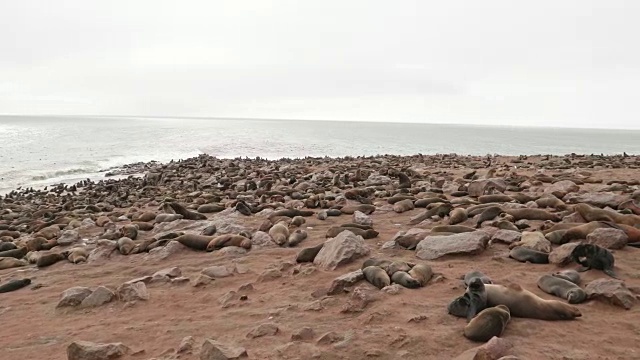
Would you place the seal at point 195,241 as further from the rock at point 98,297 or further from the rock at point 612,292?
the rock at point 612,292

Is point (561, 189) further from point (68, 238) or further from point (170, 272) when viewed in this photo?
point (68, 238)

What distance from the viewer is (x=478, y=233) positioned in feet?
16.5

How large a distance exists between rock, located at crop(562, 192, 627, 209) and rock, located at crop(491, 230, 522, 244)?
2153mm

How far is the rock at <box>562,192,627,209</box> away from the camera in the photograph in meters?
6.36

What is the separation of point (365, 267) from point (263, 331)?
4.35 feet

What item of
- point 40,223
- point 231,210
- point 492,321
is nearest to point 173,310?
point 492,321

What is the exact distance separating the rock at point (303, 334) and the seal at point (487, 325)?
41.7 inches

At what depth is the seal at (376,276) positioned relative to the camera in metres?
4.00

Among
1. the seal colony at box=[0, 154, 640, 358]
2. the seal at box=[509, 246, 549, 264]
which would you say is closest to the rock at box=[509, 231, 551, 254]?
the seal colony at box=[0, 154, 640, 358]

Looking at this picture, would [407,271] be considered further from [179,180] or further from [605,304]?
[179,180]

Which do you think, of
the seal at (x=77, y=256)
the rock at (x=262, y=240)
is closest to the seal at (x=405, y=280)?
the rock at (x=262, y=240)

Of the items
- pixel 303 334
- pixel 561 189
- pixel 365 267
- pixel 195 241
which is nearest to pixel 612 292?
pixel 365 267

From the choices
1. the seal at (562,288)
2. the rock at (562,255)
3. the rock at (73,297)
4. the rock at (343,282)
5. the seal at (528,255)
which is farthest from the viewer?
the rock at (73,297)

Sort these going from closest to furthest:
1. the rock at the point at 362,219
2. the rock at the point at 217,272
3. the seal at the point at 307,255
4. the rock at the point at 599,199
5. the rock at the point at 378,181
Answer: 1. the rock at the point at 217,272
2. the seal at the point at 307,255
3. the rock at the point at 599,199
4. the rock at the point at 362,219
5. the rock at the point at 378,181
